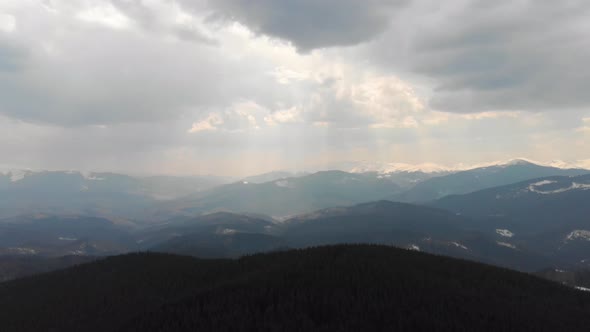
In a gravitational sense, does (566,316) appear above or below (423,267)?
below

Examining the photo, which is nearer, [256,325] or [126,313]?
[256,325]

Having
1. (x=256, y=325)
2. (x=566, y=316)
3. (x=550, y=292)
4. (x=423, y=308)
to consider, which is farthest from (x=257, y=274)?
(x=550, y=292)

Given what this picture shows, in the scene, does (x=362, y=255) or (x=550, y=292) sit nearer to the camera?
(x=550, y=292)

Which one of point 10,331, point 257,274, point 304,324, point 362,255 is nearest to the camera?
point 304,324

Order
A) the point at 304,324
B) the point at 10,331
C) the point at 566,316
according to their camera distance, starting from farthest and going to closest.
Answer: the point at 10,331, the point at 566,316, the point at 304,324

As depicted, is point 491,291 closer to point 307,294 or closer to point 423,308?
point 423,308

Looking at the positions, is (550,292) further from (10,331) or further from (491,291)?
(10,331)

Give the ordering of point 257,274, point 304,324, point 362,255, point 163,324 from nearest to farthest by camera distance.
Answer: point 304,324 → point 163,324 → point 257,274 → point 362,255

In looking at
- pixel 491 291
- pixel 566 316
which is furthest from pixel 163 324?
pixel 566 316
